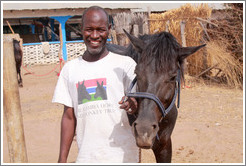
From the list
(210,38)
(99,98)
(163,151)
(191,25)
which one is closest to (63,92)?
(99,98)

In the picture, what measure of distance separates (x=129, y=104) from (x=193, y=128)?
12.3ft

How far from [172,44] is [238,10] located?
255 inches

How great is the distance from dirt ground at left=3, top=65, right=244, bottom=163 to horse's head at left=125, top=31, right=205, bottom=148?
226 centimetres

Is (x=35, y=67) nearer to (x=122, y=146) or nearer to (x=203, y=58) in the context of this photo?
(x=203, y=58)

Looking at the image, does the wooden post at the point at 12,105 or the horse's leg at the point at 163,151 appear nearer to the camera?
the wooden post at the point at 12,105

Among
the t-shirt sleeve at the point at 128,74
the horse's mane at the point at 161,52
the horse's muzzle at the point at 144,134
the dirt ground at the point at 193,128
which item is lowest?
the dirt ground at the point at 193,128

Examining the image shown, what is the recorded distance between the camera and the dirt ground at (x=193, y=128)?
163 inches

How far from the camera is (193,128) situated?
5.16 m

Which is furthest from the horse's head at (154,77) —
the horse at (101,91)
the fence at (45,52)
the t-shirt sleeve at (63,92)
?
the fence at (45,52)

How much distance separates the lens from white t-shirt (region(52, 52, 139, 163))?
1.83m

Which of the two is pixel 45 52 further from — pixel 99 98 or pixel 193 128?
pixel 99 98

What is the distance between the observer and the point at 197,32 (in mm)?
9086

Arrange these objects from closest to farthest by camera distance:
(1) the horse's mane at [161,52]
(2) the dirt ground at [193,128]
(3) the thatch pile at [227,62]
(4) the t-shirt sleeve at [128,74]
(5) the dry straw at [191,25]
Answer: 1. (4) the t-shirt sleeve at [128,74]
2. (1) the horse's mane at [161,52]
3. (2) the dirt ground at [193,128]
4. (3) the thatch pile at [227,62]
5. (5) the dry straw at [191,25]

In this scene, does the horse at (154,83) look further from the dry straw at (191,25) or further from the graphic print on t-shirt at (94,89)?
the dry straw at (191,25)
